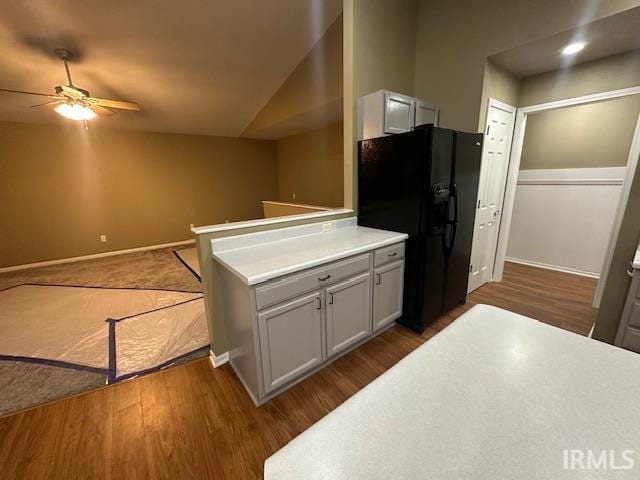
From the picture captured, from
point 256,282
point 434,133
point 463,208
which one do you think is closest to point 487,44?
point 434,133

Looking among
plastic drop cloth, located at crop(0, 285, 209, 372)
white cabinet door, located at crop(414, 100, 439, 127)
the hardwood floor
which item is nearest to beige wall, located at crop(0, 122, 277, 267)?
plastic drop cloth, located at crop(0, 285, 209, 372)

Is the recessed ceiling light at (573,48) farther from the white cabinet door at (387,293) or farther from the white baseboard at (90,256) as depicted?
the white baseboard at (90,256)

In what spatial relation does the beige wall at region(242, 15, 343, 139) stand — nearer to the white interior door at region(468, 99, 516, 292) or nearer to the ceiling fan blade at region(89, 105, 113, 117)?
the white interior door at region(468, 99, 516, 292)

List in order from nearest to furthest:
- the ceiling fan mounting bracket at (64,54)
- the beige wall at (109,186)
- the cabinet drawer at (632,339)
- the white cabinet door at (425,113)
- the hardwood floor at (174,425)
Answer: the hardwood floor at (174,425) → the cabinet drawer at (632,339) → the white cabinet door at (425,113) → the ceiling fan mounting bracket at (64,54) → the beige wall at (109,186)

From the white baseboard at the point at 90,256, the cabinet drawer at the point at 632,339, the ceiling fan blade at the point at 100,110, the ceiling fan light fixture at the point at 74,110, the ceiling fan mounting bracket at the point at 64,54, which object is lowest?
the white baseboard at the point at 90,256

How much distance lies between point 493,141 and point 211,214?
18.0ft

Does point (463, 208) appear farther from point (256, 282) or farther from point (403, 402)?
point (403, 402)

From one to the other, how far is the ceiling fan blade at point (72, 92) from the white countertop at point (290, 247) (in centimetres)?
241

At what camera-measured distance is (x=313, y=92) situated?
150 inches

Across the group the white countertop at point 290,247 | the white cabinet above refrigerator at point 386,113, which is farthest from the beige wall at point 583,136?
the white countertop at point 290,247

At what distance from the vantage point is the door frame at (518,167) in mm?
2439

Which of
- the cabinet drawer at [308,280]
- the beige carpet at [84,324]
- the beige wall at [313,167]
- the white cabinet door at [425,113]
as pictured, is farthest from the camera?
the beige wall at [313,167]

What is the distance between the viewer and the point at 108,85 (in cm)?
347

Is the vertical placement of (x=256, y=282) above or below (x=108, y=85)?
below
